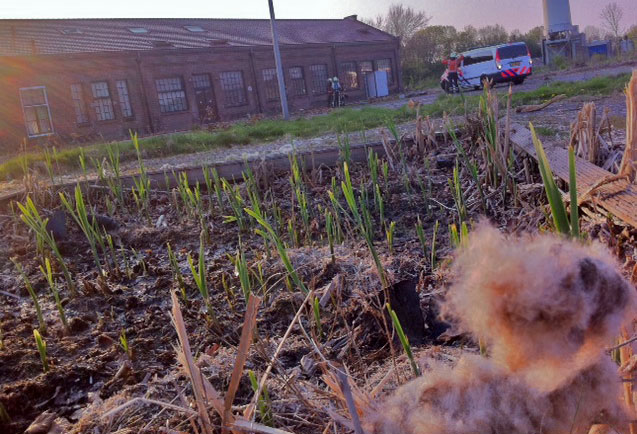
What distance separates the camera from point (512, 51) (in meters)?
24.2

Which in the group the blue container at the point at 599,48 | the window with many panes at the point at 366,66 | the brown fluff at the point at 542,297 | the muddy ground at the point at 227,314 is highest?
the window with many panes at the point at 366,66

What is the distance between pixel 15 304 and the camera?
246 cm

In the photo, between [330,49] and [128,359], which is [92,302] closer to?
[128,359]

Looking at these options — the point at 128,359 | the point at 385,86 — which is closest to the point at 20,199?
the point at 128,359

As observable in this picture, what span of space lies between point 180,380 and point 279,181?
266cm

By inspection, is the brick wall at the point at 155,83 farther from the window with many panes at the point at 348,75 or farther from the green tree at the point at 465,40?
the green tree at the point at 465,40

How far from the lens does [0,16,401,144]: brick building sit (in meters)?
18.6

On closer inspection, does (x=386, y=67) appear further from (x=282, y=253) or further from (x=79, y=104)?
(x=282, y=253)

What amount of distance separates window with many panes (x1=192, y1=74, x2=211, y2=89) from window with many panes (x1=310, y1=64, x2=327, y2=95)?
5.81 metres

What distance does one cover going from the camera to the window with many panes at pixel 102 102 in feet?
65.4

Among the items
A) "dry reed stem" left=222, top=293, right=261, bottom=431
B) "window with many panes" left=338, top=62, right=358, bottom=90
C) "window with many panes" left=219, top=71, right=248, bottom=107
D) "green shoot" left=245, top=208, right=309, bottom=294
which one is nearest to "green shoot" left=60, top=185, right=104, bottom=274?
"green shoot" left=245, top=208, right=309, bottom=294

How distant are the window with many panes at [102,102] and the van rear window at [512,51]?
15.9 metres

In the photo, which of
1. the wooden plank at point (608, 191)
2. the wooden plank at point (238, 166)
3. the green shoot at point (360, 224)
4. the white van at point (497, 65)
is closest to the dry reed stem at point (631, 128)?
the wooden plank at point (608, 191)

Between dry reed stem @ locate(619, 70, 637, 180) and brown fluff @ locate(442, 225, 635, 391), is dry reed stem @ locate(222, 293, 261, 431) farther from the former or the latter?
dry reed stem @ locate(619, 70, 637, 180)
